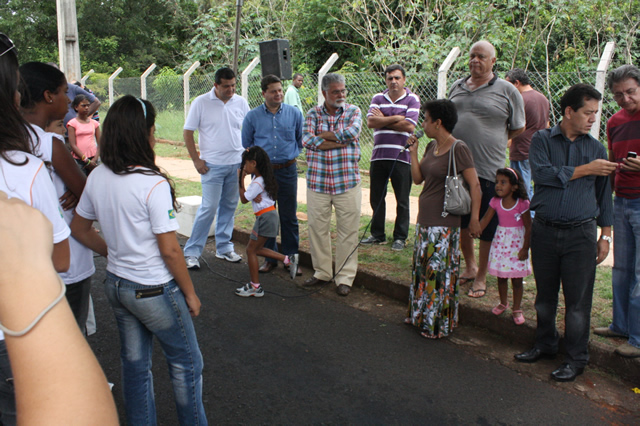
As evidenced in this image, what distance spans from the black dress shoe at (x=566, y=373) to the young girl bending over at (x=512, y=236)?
59 cm

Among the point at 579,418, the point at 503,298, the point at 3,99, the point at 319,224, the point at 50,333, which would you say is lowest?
the point at 579,418

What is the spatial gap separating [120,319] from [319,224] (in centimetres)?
308

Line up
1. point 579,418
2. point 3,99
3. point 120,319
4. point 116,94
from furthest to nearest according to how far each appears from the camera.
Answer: point 116,94 → point 579,418 → point 120,319 → point 3,99

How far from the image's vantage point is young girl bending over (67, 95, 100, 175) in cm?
754

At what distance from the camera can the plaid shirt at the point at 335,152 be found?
5.31 meters

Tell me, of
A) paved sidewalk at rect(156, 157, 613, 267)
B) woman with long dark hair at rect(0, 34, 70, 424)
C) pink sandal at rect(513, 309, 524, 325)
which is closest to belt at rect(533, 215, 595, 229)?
pink sandal at rect(513, 309, 524, 325)

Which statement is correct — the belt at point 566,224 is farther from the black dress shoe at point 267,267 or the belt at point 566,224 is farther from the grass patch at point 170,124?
the grass patch at point 170,124

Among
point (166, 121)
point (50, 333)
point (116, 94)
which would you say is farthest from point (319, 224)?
point (116, 94)

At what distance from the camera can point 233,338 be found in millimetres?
4340

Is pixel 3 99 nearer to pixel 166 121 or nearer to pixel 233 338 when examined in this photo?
pixel 233 338

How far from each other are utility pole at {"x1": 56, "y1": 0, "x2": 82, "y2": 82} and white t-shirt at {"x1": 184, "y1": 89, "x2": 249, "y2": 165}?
5.63 meters

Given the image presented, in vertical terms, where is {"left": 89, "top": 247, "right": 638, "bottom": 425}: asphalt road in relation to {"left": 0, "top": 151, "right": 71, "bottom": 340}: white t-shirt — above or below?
below

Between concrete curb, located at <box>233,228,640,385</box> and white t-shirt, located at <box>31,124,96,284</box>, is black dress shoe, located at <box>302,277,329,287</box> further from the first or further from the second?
white t-shirt, located at <box>31,124,96,284</box>

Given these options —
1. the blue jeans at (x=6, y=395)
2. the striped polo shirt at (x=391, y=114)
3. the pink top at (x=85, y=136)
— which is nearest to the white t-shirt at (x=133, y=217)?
the blue jeans at (x=6, y=395)
